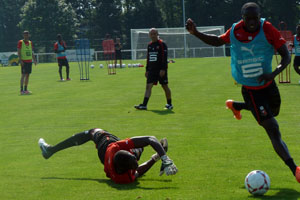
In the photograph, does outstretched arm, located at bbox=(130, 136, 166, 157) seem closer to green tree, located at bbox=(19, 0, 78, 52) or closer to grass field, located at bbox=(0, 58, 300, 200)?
grass field, located at bbox=(0, 58, 300, 200)

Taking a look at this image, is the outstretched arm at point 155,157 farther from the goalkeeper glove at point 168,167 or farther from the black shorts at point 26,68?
the black shorts at point 26,68

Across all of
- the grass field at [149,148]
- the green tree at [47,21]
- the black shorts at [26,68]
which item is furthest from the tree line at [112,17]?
the grass field at [149,148]

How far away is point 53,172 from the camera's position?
7789 millimetres

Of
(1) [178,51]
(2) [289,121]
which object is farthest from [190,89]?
(1) [178,51]

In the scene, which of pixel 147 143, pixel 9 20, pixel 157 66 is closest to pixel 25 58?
pixel 157 66

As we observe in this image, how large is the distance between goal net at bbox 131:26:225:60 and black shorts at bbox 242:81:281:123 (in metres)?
48.2

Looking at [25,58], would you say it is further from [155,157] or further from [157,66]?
[155,157]

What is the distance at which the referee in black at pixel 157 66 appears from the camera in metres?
14.4

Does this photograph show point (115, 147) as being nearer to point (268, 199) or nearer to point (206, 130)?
point (268, 199)

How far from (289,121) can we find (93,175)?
231 inches

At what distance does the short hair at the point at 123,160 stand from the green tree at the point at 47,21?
212 feet

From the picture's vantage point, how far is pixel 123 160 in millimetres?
6574

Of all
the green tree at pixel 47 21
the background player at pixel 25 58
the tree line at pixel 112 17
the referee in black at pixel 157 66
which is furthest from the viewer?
the tree line at pixel 112 17

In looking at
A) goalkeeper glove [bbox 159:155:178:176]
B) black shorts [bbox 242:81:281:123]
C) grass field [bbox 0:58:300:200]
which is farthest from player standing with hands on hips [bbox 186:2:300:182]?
goalkeeper glove [bbox 159:155:178:176]
